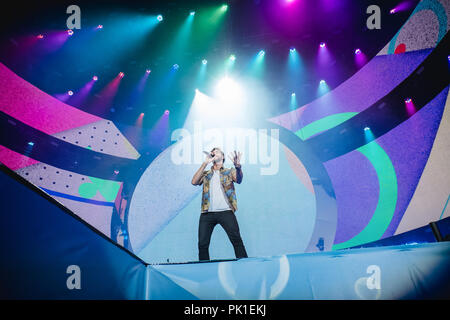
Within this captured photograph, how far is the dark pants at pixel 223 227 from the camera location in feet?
10.0

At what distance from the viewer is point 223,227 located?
3.21m

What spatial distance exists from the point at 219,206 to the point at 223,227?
238mm

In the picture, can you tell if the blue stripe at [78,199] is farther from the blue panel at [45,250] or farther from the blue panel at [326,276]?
the blue panel at [45,250]

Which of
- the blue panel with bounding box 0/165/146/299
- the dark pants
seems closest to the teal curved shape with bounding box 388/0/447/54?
the dark pants

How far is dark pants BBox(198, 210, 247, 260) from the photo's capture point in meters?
3.06

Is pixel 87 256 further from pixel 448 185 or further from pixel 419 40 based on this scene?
pixel 419 40

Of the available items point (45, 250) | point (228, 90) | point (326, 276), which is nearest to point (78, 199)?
point (228, 90)

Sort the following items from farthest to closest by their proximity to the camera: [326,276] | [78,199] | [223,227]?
1. [78,199]
2. [223,227]
3. [326,276]

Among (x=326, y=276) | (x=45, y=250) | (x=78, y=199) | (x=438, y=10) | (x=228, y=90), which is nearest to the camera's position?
(x=45, y=250)

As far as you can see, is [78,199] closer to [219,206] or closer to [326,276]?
[219,206]

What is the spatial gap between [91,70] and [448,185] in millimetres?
5463

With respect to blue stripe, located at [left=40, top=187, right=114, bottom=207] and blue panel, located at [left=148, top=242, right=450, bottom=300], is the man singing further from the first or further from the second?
blue stripe, located at [left=40, top=187, right=114, bottom=207]

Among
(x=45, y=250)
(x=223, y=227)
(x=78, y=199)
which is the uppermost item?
(x=78, y=199)

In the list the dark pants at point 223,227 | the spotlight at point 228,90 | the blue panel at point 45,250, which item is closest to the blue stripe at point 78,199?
the dark pants at point 223,227
